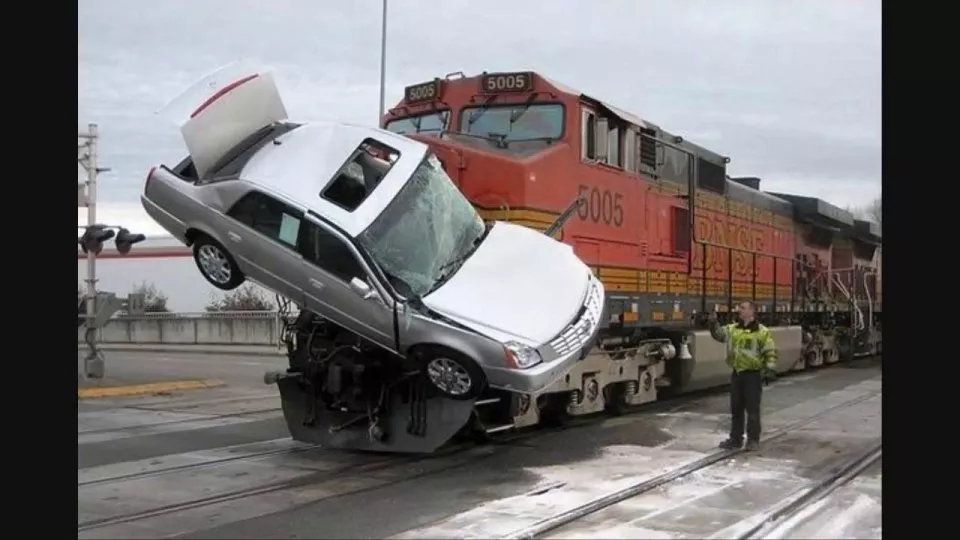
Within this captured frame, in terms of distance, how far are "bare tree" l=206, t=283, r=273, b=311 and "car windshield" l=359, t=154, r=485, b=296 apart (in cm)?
2880

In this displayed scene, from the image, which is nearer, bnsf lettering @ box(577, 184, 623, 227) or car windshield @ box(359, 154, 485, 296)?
car windshield @ box(359, 154, 485, 296)

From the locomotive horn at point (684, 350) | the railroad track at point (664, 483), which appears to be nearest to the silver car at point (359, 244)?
the railroad track at point (664, 483)

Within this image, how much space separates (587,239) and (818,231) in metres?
13.4

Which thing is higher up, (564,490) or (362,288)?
(362,288)

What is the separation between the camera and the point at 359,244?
8188 mm

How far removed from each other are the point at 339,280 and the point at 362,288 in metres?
0.21

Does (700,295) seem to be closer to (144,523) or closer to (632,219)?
(632,219)

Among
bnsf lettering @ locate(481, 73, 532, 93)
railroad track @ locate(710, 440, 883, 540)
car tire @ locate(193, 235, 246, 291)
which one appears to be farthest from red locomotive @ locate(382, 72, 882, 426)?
railroad track @ locate(710, 440, 883, 540)

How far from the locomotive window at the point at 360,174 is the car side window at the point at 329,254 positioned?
319mm

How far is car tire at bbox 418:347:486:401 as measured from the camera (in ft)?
27.3

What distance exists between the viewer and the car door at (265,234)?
8211 mm

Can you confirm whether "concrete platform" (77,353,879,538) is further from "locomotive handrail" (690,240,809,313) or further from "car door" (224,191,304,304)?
"locomotive handrail" (690,240,809,313)

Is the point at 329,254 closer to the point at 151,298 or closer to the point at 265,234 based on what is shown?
the point at 265,234

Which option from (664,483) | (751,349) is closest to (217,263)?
(664,483)
